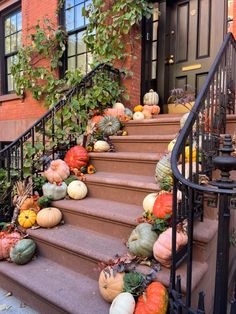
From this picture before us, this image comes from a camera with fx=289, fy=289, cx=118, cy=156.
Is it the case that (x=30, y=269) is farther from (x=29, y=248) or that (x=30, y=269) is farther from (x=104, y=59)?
(x=104, y=59)

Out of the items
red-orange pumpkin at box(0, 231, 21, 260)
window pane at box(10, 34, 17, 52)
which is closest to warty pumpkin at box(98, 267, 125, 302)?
red-orange pumpkin at box(0, 231, 21, 260)

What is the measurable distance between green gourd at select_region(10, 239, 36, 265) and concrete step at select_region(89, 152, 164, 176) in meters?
1.34

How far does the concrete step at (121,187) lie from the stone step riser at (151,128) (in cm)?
88

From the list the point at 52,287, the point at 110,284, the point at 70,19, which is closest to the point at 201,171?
the point at 110,284

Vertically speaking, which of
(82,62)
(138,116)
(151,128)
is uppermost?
(82,62)

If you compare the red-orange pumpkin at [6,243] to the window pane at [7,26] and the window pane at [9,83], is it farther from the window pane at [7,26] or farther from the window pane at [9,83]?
the window pane at [7,26]

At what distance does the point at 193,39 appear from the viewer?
15.5 ft

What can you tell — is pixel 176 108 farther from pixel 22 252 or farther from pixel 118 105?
pixel 22 252

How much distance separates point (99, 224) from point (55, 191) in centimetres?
74

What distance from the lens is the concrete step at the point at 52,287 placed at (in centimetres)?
218

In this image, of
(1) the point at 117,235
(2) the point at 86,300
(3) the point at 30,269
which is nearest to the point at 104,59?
(1) the point at 117,235

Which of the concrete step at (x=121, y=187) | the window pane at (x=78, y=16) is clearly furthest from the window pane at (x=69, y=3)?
the concrete step at (x=121, y=187)

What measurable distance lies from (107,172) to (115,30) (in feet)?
8.45

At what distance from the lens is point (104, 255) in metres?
2.41
